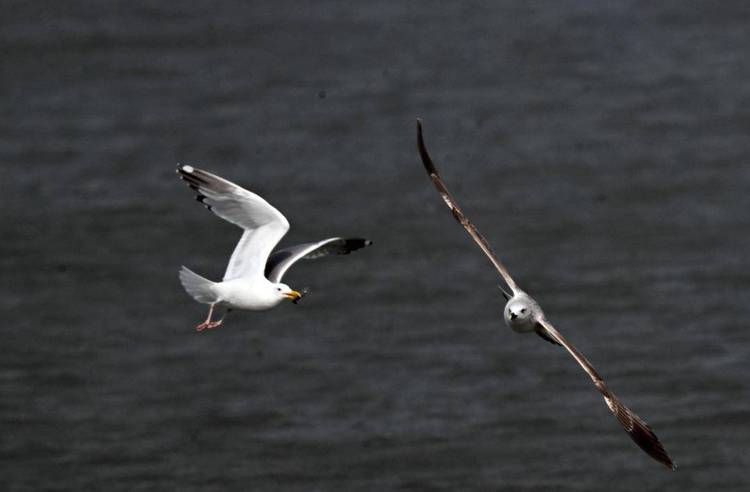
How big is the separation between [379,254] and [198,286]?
61.8 feet

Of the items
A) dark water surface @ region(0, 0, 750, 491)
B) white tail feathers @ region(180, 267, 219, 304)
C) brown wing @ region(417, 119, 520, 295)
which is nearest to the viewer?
white tail feathers @ region(180, 267, 219, 304)

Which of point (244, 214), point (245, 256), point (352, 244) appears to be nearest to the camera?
point (245, 256)

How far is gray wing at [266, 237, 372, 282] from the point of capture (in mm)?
17516

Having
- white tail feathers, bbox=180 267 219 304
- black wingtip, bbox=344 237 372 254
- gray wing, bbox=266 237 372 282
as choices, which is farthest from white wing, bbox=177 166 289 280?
black wingtip, bbox=344 237 372 254

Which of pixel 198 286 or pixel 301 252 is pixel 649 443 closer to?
pixel 301 252

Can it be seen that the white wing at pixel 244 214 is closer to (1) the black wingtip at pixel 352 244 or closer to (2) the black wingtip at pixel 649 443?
(1) the black wingtip at pixel 352 244

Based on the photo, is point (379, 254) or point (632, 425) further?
point (379, 254)

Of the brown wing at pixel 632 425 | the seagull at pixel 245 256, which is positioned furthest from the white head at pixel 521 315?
the seagull at pixel 245 256

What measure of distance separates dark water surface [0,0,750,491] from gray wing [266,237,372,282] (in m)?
11.5

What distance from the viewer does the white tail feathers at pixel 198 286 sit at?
16.5 m

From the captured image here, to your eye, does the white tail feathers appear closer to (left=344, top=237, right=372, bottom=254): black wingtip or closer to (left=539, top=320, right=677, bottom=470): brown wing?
(left=344, top=237, right=372, bottom=254): black wingtip

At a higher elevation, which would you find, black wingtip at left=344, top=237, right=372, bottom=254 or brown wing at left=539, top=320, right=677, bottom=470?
black wingtip at left=344, top=237, right=372, bottom=254

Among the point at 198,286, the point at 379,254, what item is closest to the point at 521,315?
the point at 198,286

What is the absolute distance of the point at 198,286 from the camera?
54.5 ft
